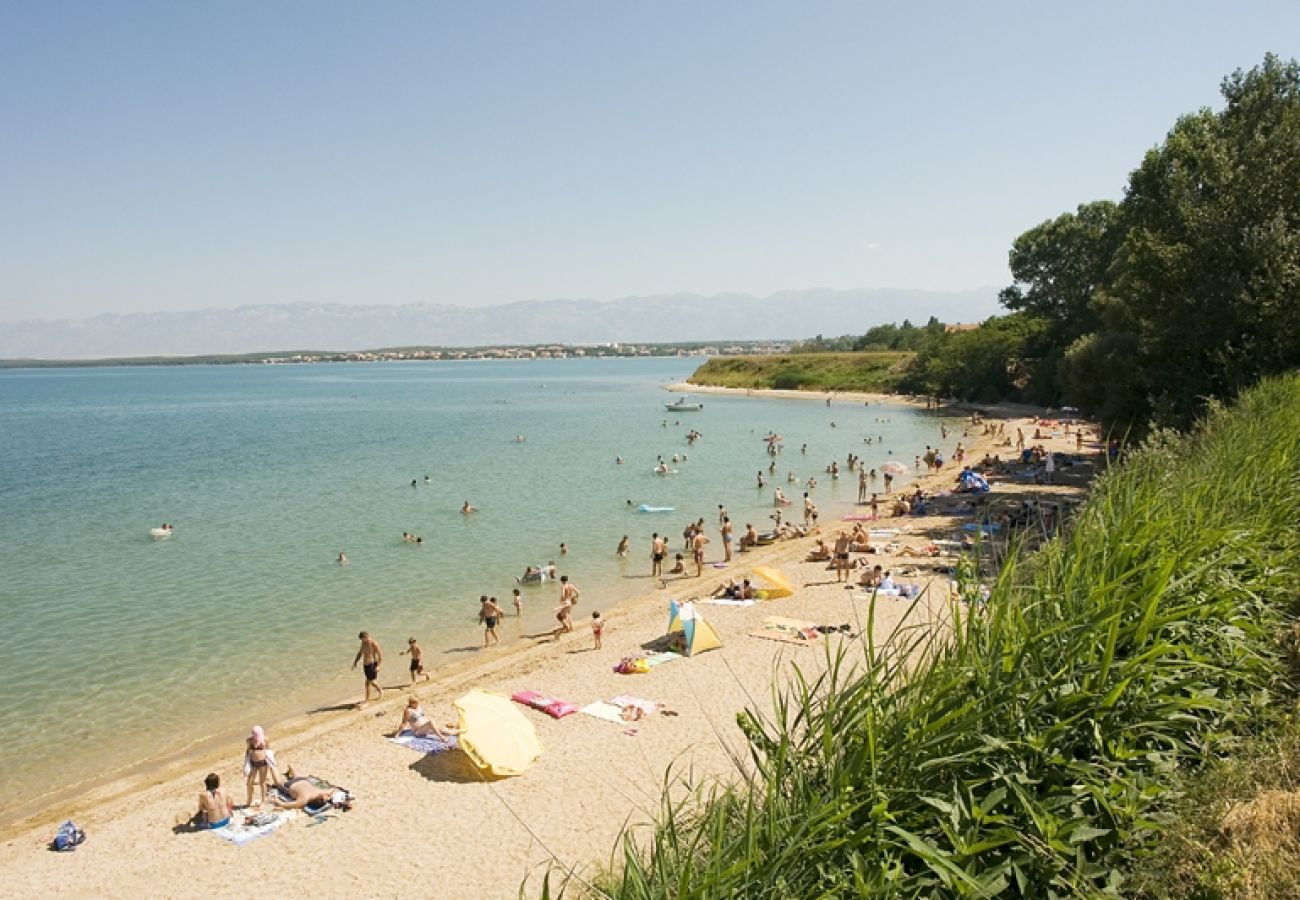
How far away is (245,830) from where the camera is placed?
10570 mm

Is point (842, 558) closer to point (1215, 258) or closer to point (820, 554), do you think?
point (820, 554)

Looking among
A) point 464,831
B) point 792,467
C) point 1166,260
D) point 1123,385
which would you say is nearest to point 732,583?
point 464,831

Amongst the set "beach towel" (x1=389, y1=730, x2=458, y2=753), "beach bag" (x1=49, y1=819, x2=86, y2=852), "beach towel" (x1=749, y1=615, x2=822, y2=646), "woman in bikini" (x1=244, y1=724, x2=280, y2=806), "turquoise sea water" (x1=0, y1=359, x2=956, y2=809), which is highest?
"woman in bikini" (x1=244, y1=724, x2=280, y2=806)

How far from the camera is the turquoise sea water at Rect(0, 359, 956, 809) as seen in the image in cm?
1584

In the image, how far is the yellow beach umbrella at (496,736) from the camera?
1168 cm

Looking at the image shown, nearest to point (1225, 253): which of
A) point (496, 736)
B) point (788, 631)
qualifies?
point (788, 631)

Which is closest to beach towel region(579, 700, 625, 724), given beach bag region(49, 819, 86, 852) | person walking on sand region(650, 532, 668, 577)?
beach bag region(49, 819, 86, 852)

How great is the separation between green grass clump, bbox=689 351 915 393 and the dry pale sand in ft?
282

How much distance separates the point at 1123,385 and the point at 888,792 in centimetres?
2850

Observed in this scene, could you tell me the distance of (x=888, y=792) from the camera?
4.17m

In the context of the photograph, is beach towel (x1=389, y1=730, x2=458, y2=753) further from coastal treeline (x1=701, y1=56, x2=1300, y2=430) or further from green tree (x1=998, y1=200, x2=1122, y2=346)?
green tree (x1=998, y1=200, x2=1122, y2=346)

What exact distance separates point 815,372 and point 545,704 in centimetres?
9969

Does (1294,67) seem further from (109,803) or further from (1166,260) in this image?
(109,803)

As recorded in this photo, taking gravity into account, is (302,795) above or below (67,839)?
above
